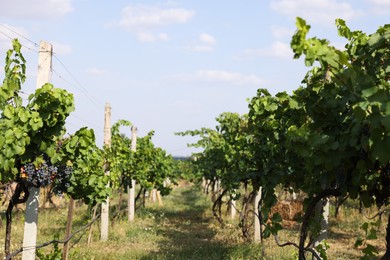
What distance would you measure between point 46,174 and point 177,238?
8.46 m

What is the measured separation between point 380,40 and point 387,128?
0.82 m

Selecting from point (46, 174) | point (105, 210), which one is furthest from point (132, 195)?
point (46, 174)

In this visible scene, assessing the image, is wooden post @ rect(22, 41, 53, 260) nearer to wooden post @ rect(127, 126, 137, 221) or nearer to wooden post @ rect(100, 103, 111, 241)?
wooden post @ rect(100, 103, 111, 241)

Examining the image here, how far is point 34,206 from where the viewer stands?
6340 mm

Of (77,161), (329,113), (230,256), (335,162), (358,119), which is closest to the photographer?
(358,119)

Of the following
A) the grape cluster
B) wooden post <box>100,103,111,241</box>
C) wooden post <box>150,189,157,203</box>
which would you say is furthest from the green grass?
wooden post <box>150,189,157,203</box>

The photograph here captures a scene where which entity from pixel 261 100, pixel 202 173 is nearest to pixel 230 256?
pixel 261 100

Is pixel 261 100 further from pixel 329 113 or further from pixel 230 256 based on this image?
pixel 230 256

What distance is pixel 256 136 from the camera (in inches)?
258

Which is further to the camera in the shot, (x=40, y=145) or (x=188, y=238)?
(x=188, y=238)

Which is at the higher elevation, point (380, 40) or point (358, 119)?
point (380, 40)

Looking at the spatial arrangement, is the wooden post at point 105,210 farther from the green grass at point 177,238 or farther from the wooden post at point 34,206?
the wooden post at point 34,206

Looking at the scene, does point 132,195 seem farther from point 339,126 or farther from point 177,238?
point 339,126

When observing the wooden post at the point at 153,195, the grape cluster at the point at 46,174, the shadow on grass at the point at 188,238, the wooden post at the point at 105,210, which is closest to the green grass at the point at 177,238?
the shadow on grass at the point at 188,238
